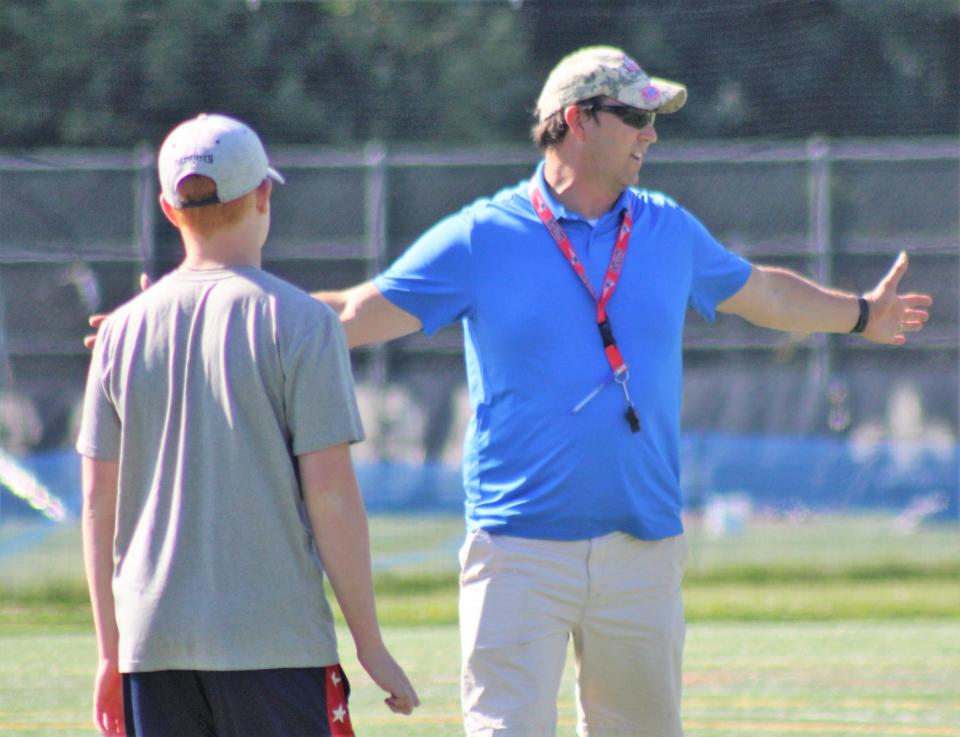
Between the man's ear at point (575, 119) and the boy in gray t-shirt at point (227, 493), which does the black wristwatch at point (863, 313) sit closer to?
the man's ear at point (575, 119)

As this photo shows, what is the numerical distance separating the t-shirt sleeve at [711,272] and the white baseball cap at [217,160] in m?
1.33

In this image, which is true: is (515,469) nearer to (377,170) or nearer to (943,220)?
(377,170)

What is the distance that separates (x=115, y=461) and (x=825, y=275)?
1146cm

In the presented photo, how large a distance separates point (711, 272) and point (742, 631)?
558cm

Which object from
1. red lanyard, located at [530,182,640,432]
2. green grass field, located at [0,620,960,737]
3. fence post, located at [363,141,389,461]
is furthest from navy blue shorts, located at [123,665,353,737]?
fence post, located at [363,141,389,461]

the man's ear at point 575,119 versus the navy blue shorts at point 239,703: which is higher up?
the man's ear at point 575,119

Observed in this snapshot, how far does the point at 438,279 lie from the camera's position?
3.78 m

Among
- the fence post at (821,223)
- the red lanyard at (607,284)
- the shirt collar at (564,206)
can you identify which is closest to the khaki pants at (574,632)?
the red lanyard at (607,284)

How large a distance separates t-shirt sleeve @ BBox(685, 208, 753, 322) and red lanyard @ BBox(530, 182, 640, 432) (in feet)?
0.81

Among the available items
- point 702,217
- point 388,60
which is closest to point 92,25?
point 388,60

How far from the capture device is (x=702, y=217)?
46.9 feet

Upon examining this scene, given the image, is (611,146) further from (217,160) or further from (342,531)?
(342,531)

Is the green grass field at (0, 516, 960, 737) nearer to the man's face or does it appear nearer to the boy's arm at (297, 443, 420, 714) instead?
the man's face

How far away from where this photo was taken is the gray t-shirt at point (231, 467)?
9.27ft
